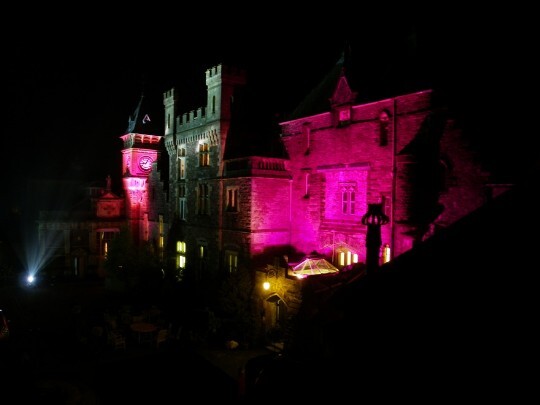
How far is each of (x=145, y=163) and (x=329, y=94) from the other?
20479mm

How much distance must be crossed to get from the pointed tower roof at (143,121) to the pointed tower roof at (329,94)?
16973 millimetres

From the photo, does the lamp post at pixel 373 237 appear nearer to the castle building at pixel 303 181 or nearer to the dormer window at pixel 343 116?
the castle building at pixel 303 181

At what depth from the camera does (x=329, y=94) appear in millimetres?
25641

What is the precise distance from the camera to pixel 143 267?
1247 inches

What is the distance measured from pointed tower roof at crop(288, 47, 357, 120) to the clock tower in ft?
55.5

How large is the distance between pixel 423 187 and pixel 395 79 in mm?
5388

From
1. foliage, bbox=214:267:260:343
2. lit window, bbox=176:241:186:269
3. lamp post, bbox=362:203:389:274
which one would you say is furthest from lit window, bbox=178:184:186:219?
lamp post, bbox=362:203:389:274

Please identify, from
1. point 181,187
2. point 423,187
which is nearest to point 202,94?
point 181,187

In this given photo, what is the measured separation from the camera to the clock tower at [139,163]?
39.6 meters

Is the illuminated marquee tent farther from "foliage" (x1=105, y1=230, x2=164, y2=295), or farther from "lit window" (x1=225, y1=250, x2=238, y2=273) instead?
"foliage" (x1=105, y1=230, x2=164, y2=295)

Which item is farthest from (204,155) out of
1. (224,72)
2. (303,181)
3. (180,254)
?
(180,254)

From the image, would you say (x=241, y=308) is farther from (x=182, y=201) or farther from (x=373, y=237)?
(x=182, y=201)

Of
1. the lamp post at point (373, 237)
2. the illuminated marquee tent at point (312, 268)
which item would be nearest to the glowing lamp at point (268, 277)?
the illuminated marquee tent at point (312, 268)

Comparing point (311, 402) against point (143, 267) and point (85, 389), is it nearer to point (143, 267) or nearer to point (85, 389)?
point (85, 389)
